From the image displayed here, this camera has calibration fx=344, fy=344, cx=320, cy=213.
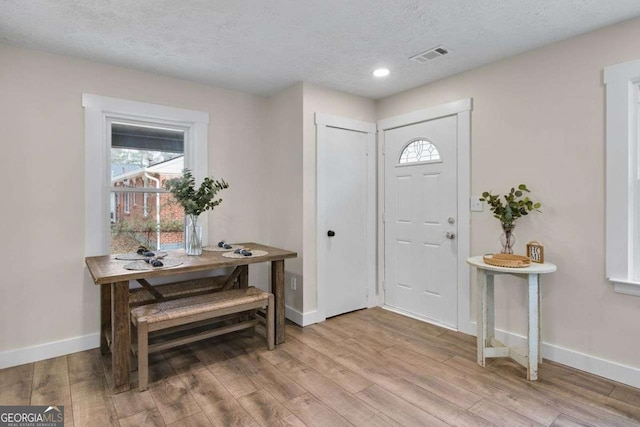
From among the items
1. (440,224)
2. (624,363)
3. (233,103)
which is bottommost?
(624,363)

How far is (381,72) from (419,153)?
90cm

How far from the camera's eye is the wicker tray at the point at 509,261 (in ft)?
7.68

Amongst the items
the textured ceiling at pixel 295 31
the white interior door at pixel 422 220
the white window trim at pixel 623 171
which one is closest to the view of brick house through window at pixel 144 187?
the textured ceiling at pixel 295 31

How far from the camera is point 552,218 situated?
102 inches

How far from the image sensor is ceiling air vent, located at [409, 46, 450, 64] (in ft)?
8.73

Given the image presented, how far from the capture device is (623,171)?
7.35 ft

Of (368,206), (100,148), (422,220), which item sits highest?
(100,148)

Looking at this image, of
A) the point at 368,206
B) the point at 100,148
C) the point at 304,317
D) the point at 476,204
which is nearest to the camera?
the point at 100,148

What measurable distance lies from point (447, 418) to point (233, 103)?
131 inches

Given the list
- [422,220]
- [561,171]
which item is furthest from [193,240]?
[561,171]

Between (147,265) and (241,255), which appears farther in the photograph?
(241,255)

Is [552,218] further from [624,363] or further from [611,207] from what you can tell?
[624,363]

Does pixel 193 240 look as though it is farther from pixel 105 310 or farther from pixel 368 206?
pixel 368 206

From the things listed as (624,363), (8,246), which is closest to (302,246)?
(8,246)
